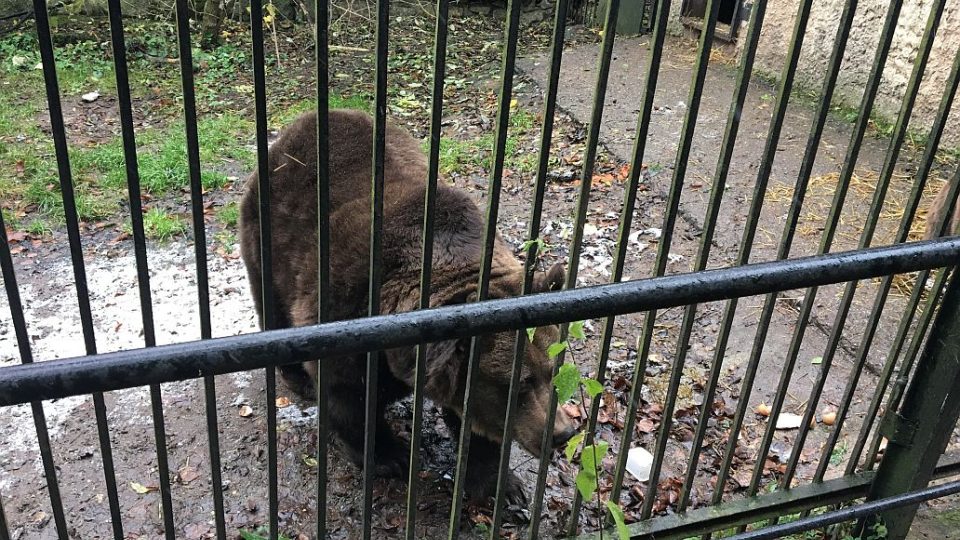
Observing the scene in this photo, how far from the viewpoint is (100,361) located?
1.55 metres

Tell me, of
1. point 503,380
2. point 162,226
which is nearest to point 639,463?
point 503,380

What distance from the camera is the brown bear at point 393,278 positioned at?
3670mm

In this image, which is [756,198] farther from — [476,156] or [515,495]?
[476,156]

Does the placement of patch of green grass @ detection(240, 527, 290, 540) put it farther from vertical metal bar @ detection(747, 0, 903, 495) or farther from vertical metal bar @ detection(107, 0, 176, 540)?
vertical metal bar @ detection(747, 0, 903, 495)

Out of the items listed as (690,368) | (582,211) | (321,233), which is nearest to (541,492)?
(582,211)

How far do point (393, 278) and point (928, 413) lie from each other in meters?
2.28

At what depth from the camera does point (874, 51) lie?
7941 millimetres

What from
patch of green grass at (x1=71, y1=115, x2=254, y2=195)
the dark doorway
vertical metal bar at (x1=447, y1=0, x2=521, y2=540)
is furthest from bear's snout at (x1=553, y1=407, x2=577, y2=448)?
the dark doorway

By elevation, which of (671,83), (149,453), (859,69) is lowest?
(149,453)

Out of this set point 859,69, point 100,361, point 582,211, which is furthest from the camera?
point 859,69

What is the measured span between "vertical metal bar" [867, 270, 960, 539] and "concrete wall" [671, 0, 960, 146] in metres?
5.13

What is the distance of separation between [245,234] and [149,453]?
1.35 metres

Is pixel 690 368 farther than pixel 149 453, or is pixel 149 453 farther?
pixel 690 368

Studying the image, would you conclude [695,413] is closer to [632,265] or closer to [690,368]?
[690,368]
